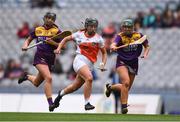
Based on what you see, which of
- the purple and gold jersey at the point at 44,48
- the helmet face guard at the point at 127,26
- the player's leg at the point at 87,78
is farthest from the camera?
the purple and gold jersey at the point at 44,48

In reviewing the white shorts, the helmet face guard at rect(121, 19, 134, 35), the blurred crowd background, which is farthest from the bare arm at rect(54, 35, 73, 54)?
the blurred crowd background

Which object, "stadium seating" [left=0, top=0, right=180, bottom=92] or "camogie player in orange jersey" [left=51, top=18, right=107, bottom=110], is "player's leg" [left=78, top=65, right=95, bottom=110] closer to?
"camogie player in orange jersey" [left=51, top=18, right=107, bottom=110]

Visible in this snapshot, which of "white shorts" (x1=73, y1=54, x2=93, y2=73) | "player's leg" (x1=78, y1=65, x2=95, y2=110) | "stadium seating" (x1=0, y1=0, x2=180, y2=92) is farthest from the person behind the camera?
"stadium seating" (x1=0, y1=0, x2=180, y2=92)

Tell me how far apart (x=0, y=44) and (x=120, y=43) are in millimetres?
12359

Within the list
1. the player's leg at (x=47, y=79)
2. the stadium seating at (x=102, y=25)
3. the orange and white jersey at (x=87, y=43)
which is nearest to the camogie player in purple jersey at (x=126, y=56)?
the orange and white jersey at (x=87, y=43)

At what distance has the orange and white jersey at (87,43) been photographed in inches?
762

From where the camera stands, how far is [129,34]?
19.8 m

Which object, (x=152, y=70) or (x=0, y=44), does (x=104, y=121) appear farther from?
(x=0, y=44)

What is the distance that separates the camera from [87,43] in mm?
19375

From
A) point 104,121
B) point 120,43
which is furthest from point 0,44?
point 104,121

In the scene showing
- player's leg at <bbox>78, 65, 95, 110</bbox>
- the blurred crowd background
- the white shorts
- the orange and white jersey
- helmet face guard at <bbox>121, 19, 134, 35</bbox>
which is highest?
helmet face guard at <bbox>121, 19, 134, 35</bbox>

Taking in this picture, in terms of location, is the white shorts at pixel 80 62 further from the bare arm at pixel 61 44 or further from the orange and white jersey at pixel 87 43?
the bare arm at pixel 61 44

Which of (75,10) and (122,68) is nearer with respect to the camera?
(122,68)

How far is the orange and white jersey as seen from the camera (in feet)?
63.5
